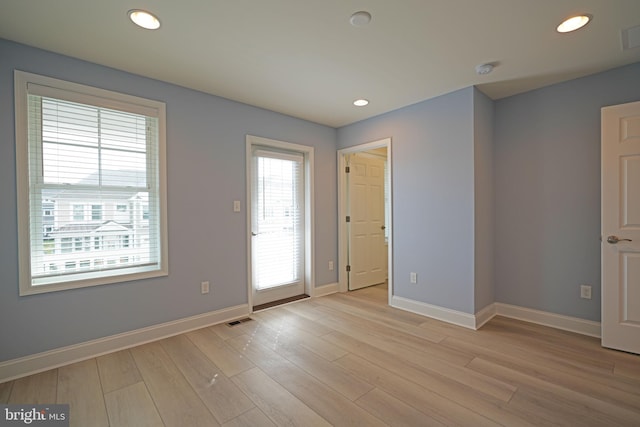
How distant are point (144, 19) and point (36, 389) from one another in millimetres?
2619

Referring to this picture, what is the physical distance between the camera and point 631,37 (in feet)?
6.82

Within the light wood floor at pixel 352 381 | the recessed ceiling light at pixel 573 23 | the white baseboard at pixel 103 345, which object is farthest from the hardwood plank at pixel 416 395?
the recessed ceiling light at pixel 573 23

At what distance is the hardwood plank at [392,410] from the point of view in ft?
5.36

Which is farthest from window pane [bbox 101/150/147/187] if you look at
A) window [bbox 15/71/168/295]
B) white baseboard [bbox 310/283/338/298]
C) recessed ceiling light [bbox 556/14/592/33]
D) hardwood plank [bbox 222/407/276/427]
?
recessed ceiling light [bbox 556/14/592/33]

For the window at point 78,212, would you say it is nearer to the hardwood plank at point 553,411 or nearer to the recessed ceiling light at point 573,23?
the hardwood plank at point 553,411

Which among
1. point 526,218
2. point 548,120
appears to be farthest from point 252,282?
point 548,120

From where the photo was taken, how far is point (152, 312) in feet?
8.91

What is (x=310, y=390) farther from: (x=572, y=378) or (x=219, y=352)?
(x=572, y=378)

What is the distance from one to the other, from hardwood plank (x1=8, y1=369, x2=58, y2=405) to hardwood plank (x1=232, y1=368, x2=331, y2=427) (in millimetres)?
1197

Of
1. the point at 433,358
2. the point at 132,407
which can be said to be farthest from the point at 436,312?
the point at 132,407

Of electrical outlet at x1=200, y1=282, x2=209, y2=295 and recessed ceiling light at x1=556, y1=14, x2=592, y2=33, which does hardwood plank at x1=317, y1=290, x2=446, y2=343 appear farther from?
recessed ceiling light at x1=556, y1=14, x2=592, y2=33

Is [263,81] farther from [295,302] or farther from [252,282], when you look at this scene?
[295,302]

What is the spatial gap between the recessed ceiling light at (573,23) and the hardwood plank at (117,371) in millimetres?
3909

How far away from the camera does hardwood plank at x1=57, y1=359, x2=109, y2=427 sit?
1.68m
